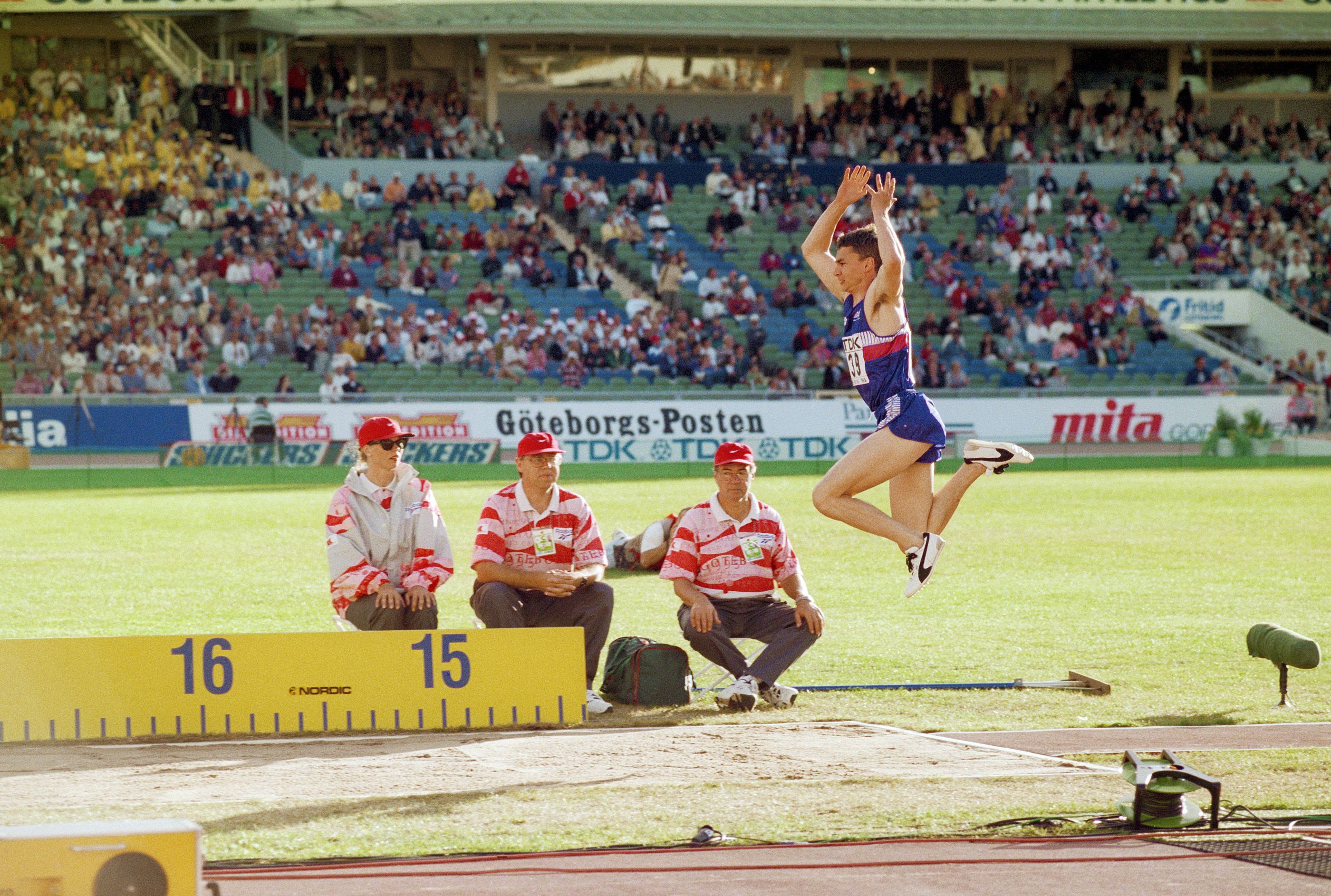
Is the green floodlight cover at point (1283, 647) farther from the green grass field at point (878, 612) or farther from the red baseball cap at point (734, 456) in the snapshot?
the red baseball cap at point (734, 456)

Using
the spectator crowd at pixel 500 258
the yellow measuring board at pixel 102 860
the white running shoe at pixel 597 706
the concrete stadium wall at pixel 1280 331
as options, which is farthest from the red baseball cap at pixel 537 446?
the concrete stadium wall at pixel 1280 331

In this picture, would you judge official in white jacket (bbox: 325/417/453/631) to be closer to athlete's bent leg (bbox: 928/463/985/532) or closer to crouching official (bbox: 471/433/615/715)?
crouching official (bbox: 471/433/615/715)

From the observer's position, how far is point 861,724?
7.79m

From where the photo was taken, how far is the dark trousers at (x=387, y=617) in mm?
8406

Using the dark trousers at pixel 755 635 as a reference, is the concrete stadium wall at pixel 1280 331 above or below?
above

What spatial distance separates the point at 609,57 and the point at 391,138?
7.32 m

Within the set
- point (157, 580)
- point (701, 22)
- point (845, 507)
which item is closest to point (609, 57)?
point (701, 22)

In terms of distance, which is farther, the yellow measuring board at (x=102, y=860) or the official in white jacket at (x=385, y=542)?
the official in white jacket at (x=385, y=542)

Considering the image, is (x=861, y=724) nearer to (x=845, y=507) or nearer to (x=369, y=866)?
(x=845, y=507)

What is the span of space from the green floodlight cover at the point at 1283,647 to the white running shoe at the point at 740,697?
274cm

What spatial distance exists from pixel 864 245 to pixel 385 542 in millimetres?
3041

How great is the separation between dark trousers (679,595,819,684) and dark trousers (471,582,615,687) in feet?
1.52

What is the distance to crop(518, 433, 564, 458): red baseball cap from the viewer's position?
855cm

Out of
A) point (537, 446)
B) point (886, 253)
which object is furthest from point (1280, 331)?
point (537, 446)
